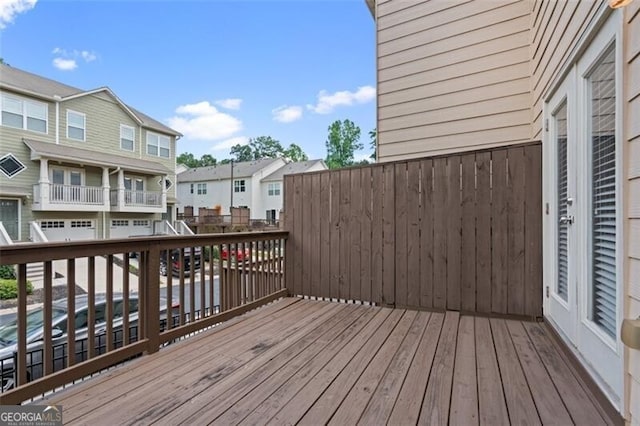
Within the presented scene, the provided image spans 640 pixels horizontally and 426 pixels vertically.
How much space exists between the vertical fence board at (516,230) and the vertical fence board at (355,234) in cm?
139

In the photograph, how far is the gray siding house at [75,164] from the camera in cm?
1042

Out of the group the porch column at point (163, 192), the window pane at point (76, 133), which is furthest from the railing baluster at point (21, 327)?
the porch column at point (163, 192)

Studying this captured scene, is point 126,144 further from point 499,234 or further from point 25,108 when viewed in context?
point 499,234

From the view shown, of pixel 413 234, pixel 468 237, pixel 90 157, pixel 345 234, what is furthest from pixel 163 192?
pixel 468 237

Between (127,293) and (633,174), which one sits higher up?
(633,174)

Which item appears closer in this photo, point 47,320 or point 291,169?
point 47,320

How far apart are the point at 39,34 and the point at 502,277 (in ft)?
35.6

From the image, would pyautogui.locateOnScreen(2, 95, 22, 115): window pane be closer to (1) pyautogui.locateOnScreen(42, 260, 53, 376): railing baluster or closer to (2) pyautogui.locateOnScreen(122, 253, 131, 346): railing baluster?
(2) pyautogui.locateOnScreen(122, 253, 131, 346): railing baluster

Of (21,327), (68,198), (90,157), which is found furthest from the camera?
(90,157)

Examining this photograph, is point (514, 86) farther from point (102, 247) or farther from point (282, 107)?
point (282, 107)

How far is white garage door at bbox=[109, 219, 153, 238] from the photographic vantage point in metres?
13.1

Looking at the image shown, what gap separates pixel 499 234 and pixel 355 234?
4.43 feet

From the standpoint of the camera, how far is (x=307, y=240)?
3729 millimetres

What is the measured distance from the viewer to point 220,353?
2.16 meters
